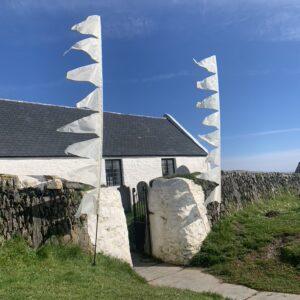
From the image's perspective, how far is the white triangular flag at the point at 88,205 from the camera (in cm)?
965

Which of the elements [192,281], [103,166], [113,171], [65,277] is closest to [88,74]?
[65,277]

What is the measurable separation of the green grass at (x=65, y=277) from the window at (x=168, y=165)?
19.2 m

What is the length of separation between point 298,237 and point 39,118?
17.7 metres

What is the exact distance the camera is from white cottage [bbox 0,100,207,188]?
2167 cm

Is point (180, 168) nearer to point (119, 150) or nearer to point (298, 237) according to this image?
point (119, 150)

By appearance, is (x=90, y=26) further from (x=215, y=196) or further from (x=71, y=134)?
(x=71, y=134)

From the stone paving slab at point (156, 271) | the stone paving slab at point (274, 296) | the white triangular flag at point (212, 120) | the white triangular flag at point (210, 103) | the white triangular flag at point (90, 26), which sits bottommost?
the stone paving slab at point (274, 296)

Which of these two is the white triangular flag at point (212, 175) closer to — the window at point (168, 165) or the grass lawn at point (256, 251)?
the grass lawn at point (256, 251)

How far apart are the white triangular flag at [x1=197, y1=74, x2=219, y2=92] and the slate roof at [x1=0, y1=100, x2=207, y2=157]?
8981mm

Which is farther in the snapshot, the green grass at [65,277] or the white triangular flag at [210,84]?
the white triangular flag at [210,84]

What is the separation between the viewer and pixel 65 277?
311 inches

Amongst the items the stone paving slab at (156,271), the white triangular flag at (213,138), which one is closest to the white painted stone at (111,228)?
the stone paving slab at (156,271)

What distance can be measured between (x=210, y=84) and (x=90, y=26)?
198 inches

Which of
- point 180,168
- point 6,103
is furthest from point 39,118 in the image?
point 180,168
